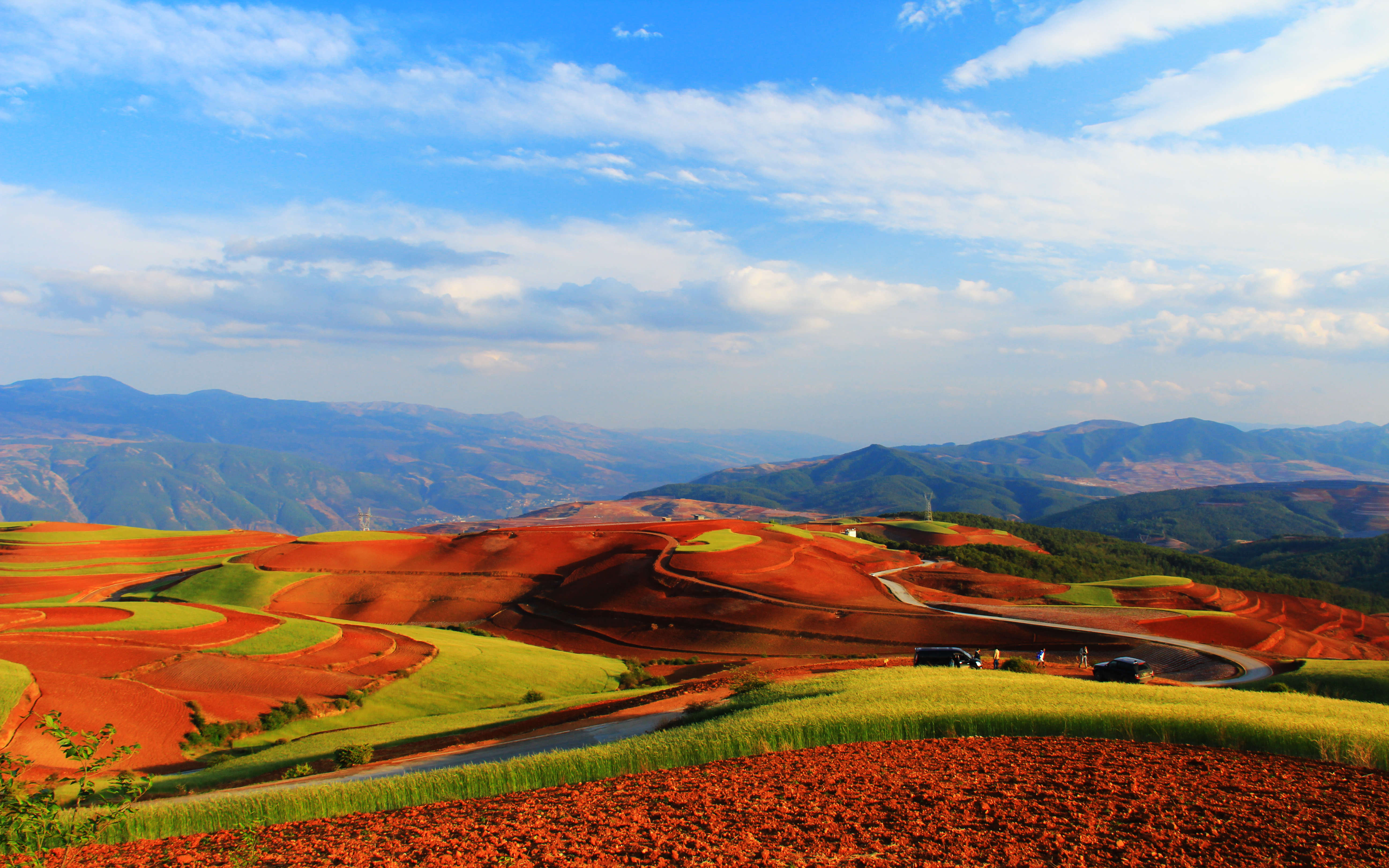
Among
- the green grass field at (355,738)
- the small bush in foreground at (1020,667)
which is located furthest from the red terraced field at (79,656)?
the small bush in foreground at (1020,667)

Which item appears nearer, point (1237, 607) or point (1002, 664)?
point (1002, 664)

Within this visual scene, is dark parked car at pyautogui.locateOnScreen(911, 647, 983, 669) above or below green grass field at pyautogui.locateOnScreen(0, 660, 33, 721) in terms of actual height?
below

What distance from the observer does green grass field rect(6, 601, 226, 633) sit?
123 feet

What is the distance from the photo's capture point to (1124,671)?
107 ft

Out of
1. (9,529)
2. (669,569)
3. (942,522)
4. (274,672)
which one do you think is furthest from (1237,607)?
(9,529)

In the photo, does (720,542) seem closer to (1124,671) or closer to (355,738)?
(1124,671)

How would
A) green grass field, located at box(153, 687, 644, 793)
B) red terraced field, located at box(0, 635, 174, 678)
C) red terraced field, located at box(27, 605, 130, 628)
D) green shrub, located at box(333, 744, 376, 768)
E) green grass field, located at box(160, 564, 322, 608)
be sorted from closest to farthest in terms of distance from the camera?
1. green shrub, located at box(333, 744, 376, 768)
2. green grass field, located at box(153, 687, 644, 793)
3. red terraced field, located at box(0, 635, 174, 678)
4. red terraced field, located at box(27, 605, 130, 628)
5. green grass field, located at box(160, 564, 322, 608)

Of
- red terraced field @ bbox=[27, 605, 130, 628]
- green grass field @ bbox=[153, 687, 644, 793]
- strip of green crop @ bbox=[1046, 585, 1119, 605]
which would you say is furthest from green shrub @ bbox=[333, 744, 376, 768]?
strip of green crop @ bbox=[1046, 585, 1119, 605]

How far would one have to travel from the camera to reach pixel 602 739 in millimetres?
20844

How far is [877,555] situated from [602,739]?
228ft

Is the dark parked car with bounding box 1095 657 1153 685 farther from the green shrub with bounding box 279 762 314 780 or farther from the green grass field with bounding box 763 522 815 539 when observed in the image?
the green grass field with bounding box 763 522 815 539

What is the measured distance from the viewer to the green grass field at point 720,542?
74.9m

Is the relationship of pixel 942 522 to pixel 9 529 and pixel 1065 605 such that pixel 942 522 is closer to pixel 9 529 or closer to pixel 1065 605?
pixel 1065 605

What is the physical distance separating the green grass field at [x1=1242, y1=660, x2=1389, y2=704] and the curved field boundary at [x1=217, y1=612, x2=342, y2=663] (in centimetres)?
A: 4628
